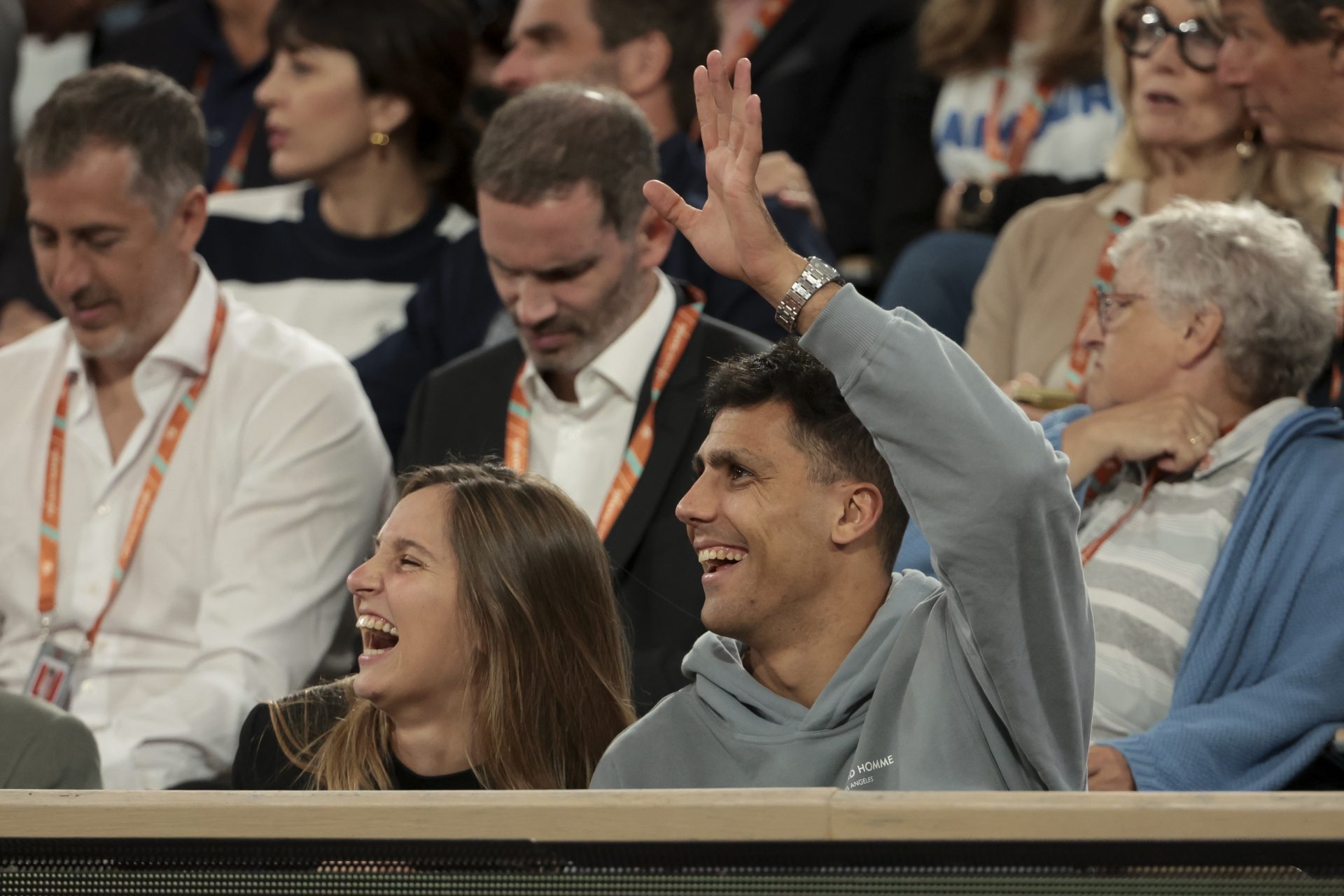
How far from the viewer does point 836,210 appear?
4.22 m

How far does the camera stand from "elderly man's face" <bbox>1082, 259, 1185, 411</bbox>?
2.59 meters

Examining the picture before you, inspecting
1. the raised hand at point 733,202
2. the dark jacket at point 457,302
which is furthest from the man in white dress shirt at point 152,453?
the raised hand at point 733,202

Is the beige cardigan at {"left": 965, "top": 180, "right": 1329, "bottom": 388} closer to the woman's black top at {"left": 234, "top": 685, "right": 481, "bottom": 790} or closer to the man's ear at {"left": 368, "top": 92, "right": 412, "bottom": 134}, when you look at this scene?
the man's ear at {"left": 368, "top": 92, "right": 412, "bottom": 134}

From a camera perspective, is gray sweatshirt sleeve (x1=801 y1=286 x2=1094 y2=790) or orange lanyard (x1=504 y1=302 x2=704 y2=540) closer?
gray sweatshirt sleeve (x1=801 y1=286 x2=1094 y2=790)

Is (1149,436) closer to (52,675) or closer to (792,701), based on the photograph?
(792,701)

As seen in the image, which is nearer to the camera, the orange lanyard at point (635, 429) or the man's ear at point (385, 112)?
the orange lanyard at point (635, 429)

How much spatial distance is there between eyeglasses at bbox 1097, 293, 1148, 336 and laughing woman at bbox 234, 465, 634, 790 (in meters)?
0.93

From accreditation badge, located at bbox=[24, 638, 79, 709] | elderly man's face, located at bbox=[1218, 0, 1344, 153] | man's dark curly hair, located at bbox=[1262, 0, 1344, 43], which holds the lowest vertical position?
accreditation badge, located at bbox=[24, 638, 79, 709]

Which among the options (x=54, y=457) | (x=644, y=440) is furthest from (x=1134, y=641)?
(x=54, y=457)

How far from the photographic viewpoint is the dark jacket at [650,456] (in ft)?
8.61

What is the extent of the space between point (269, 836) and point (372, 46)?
2.99 meters

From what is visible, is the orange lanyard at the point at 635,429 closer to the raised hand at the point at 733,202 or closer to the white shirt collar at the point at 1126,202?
the white shirt collar at the point at 1126,202

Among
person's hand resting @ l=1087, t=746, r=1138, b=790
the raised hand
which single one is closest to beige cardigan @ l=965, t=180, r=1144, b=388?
person's hand resting @ l=1087, t=746, r=1138, b=790

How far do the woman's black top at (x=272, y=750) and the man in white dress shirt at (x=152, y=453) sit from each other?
446mm
